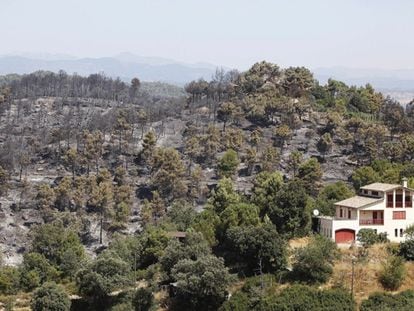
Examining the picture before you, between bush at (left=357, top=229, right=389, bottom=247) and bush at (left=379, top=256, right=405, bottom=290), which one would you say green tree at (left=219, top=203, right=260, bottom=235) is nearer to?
bush at (left=357, top=229, right=389, bottom=247)

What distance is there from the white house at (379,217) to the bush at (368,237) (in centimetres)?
44

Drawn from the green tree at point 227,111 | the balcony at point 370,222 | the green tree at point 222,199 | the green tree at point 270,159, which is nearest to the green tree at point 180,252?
the green tree at point 222,199

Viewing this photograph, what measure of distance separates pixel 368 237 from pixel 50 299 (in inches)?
642

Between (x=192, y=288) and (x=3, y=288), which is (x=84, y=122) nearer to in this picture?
(x=3, y=288)

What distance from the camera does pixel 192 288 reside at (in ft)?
110

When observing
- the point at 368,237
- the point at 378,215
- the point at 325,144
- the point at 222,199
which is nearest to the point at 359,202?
the point at 378,215

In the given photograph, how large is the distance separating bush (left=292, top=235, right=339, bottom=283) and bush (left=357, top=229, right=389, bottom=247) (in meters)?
2.77

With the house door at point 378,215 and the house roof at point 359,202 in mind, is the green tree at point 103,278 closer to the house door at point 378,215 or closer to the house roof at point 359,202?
the house roof at point 359,202

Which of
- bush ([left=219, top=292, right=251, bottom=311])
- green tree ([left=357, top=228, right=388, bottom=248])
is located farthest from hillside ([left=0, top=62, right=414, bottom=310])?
green tree ([left=357, top=228, right=388, bottom=248])

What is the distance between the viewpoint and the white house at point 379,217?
38375 mm

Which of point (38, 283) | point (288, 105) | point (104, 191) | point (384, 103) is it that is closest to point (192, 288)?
point (38, 283)

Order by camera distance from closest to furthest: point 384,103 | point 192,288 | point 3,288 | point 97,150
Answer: point 192,288, point 3,288, point 97,150, point 384,103

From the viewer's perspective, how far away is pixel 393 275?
33906mm

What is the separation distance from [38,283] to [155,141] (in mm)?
28447
